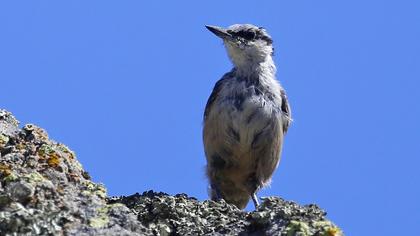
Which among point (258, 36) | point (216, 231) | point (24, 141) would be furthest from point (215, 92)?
point (216, 231)

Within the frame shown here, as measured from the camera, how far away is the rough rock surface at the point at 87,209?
3629 millimetres

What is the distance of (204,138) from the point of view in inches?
337

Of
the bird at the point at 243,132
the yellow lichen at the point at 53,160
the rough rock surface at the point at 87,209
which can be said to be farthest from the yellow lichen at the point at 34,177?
the bird at the point at 243,132

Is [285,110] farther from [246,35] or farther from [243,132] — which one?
[246,35]

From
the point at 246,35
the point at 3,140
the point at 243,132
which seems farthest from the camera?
the point at 246,35

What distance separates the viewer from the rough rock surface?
3.63 meters

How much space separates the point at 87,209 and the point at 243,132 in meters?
4.45

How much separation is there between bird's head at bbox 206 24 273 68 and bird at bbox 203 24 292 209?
21cm

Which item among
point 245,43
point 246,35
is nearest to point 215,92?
point 245,43

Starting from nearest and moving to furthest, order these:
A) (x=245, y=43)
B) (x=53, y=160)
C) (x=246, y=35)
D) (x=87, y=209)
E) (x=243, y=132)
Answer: (x=87, y=209), (x=53, y=160), (x=243, y=132), (x=245, y=43), (x=246, y=35)

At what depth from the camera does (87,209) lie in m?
3.89

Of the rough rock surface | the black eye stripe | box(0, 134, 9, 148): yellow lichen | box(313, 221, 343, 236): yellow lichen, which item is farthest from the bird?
box(313, 221, 343, 236): yellow lichen

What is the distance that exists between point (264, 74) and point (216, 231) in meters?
4.67

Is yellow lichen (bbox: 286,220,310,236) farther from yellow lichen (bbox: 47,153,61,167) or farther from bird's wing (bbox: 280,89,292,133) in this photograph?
bird's wing (bbox: 280,89,292,133)
